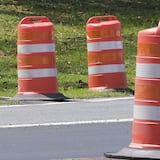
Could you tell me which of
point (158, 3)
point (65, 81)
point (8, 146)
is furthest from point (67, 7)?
point (8, 146)

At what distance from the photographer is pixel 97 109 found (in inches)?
539

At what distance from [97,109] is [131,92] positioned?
7.54 ft

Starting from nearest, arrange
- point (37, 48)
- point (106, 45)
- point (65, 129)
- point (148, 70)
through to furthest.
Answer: point (148, 70) → point (65, 129) → point (37, 48) → point (106, 45)

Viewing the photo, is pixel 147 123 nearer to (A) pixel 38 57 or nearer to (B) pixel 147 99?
(B) pixel 147 99

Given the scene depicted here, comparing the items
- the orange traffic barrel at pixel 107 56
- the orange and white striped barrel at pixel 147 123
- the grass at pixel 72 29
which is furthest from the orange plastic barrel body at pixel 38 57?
the orange and white striped barrel at pixel 147 123

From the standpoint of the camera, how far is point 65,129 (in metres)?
12.0

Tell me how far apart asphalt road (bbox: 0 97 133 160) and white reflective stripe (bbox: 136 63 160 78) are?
1.18 metres

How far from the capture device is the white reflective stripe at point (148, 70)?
9148 mm

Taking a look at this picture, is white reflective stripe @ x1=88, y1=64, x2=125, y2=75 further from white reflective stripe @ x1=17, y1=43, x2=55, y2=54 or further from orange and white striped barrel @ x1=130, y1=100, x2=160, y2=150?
orange and white striped barrel @ x1=130, y1=100, x2=160, y2=150

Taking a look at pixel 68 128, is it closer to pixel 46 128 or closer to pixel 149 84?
pixel 46 128

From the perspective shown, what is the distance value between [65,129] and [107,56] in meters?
4.48

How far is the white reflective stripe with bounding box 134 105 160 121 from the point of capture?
30.1 ft

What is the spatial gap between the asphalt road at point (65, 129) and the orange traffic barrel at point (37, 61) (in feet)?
2.61

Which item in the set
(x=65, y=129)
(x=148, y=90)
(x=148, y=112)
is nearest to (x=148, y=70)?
(x=148, y=90)
